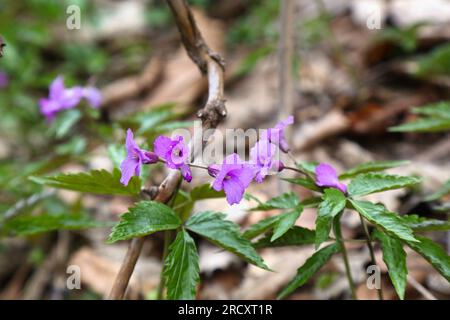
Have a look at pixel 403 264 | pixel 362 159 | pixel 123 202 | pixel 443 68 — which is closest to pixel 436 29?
pixel 443 68

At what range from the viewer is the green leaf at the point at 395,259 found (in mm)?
1089

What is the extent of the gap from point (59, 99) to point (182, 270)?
1.38 meters

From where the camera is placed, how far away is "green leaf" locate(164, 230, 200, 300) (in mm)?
1130

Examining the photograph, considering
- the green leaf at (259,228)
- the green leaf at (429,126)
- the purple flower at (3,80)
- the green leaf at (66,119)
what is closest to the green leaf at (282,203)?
the green leaf at (259,228)

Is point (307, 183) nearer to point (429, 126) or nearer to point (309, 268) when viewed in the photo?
point (309, 268)

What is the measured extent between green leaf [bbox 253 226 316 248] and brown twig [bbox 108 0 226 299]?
27cm

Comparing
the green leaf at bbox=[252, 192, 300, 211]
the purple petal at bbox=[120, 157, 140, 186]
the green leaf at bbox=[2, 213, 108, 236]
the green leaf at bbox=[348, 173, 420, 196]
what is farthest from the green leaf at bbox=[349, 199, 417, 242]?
the green leaf at bbox=[2, 213, 108, 236]

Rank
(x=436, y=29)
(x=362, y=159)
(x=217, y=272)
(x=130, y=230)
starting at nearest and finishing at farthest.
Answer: (x=130, y=230) → (x=217, y=272) → (x=362, y=159) → (x=436, y=29)

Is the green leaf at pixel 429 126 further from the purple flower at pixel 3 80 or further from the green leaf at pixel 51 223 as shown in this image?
the purple flower at pixel 3 80

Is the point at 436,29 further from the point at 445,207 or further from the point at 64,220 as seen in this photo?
the point at 64,220

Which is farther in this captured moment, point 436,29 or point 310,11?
point 310,11

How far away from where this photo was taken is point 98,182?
126 centimetres

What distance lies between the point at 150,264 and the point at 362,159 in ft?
4.13

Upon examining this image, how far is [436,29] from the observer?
3.19 metres
